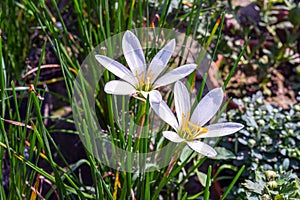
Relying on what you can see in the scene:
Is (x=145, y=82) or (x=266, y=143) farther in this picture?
(x=266, y=143)

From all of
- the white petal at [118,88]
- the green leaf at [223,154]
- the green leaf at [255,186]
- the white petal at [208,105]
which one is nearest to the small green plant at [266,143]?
the green leaf at [223,154]

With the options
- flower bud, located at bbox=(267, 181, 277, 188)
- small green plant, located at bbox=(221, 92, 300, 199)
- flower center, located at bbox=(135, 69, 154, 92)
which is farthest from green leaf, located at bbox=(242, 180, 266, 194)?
flower center, located at bbox=(135, 69, 154, 92)

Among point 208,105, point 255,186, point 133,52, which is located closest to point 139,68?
point 133,52

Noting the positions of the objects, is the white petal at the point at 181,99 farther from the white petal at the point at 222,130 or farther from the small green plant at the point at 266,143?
the small green plant at the point at 266,143

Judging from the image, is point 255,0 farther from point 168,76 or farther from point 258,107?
point 168,76

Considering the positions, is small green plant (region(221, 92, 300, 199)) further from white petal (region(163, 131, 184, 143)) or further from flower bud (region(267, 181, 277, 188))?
white petal (region(163, 131, 184, 143))

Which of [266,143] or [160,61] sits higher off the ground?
[160,61]

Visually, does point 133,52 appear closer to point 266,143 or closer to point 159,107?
point 159,107
